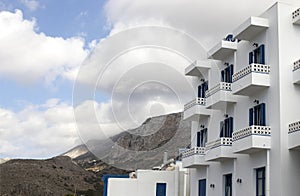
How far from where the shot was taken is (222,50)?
57.3 ft

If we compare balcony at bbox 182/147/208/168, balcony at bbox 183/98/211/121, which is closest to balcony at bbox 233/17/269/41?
balcony at bbox 183/98/211/121

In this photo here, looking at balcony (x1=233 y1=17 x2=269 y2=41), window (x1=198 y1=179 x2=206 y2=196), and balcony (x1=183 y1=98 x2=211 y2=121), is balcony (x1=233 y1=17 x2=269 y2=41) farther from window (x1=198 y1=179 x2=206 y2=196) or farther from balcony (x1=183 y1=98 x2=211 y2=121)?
window (x1=198 y1=179 x2=206 y2=196)

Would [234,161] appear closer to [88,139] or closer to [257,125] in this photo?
[257,125]

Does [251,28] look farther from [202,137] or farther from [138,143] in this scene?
[202,137]

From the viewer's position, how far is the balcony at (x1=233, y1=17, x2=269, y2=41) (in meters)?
14.8

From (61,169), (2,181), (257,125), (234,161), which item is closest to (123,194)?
(234,161)

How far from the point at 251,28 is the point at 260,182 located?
4801 millimetres

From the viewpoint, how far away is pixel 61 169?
50.2m

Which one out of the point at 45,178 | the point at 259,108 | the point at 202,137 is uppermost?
the point at 259,108

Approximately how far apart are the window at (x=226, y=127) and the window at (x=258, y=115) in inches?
66.6

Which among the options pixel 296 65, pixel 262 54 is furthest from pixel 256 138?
pixel 262 54

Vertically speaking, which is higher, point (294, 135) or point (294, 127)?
point (294, 127)

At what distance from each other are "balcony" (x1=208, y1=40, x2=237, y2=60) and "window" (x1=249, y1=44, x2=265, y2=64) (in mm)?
1338

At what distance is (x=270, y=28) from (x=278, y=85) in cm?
187
